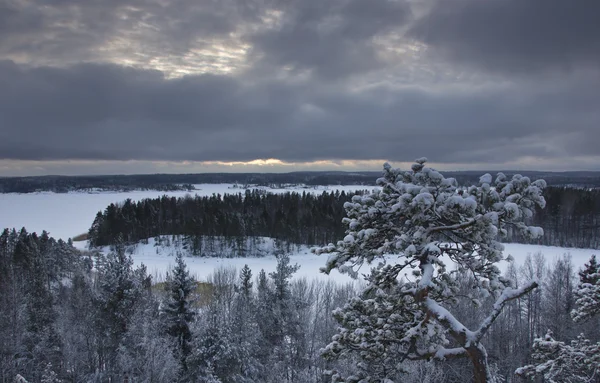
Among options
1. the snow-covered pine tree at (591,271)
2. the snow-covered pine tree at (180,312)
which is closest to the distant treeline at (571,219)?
the snow-covered pine tree at (591,271)

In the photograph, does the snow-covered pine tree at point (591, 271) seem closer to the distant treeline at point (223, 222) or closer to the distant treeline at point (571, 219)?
the distant treeline at point (223, 222)

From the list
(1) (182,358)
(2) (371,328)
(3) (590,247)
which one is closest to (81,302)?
(1) (182,358)

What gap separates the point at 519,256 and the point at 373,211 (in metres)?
70.6

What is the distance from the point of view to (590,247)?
2975 inches

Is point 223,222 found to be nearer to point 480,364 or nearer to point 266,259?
point 266,259

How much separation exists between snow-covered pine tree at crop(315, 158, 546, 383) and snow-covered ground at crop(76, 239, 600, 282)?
50.4 metres

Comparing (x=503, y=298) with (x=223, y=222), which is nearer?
(x=503, y=298)

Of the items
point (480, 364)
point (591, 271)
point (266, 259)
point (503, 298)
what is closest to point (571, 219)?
point (591, 271)

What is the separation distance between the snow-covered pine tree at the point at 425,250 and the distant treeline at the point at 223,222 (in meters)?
75.5

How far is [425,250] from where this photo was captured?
20.7 feet

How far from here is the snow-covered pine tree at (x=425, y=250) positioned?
6.11m

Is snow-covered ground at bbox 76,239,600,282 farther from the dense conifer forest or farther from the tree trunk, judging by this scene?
the tree trunk

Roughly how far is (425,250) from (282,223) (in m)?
77.4

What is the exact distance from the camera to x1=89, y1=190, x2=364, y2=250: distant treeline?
8362 centimetres
